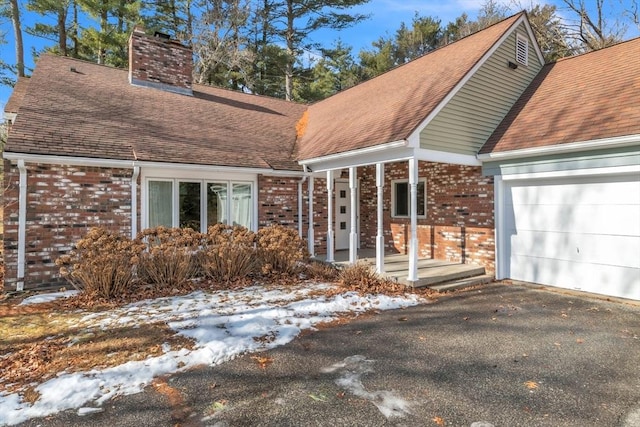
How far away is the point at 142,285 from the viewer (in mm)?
7031

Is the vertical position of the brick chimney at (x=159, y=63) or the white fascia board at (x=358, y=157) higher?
the brick chimney at (x=159, y=63)

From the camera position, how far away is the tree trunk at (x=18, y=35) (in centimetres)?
1792

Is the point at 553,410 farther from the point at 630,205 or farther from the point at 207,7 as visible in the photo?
the point at 207,7

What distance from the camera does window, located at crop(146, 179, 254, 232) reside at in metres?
8.57

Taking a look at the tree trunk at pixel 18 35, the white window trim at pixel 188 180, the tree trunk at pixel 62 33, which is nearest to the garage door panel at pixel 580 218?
the white window trim at pixel 188 180

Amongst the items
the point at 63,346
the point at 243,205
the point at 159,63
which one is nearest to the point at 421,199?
the point at 243,205

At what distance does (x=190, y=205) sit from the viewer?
29.3 ft

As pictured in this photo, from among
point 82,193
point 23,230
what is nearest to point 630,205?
point 82,193

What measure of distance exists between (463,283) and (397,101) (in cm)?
454

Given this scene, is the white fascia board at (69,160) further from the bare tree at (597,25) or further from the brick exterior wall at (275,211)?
the bare tree at (597,25)

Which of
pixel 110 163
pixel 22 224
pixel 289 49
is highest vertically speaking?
pixel 289 49

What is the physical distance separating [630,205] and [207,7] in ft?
66.0

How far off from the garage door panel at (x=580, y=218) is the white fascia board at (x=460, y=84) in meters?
2.76

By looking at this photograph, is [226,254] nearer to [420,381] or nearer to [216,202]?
[216,202]
